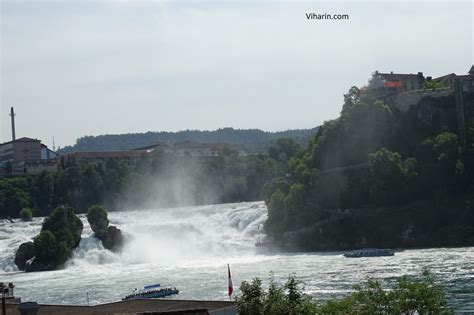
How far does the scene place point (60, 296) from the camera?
214 feet

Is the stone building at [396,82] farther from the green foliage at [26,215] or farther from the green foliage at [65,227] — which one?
the green foliage at [26,215]

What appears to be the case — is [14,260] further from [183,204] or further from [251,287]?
[251,287]

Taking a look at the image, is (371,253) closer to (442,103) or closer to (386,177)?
(386,177)

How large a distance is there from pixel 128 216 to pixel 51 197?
2207 centimetres

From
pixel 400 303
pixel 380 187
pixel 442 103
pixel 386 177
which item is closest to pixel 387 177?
pixel 386 177

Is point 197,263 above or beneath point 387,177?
beneath

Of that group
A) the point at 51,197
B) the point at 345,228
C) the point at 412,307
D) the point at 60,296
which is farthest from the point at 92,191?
the point at 412,307

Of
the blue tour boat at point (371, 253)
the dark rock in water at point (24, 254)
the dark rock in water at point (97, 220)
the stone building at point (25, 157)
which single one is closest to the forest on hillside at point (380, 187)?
the blue tour boat at point (371, 253)

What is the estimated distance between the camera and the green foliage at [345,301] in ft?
93.8

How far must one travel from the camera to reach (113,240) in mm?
100625

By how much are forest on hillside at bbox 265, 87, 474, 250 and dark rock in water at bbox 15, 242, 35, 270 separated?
86.0 feet

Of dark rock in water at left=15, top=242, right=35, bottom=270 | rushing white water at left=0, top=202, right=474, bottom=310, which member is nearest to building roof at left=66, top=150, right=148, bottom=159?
rushing white water at left=0, top=202, right=474, bottom=310

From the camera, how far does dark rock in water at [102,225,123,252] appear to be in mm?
100062

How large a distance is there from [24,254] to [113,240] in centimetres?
1027
